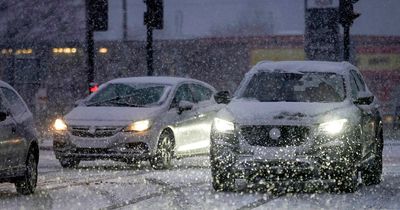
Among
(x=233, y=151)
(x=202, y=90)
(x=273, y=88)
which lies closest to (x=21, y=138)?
(x=233, y=151)

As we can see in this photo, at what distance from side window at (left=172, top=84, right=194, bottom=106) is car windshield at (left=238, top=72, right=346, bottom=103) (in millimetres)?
4204

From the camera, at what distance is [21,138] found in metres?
13.7

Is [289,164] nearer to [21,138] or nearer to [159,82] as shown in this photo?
[21,138]

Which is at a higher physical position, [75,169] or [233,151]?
[233,151]

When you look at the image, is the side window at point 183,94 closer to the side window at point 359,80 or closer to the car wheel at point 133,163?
the car wheel at point 133,163

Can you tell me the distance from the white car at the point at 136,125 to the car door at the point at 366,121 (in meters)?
3.85

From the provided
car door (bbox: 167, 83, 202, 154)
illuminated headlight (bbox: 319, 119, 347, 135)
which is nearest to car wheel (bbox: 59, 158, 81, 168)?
car door (bbox: 167, 83, 202, 154)

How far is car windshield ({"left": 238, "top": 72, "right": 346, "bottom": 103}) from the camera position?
15.0m

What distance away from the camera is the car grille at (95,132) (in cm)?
1791

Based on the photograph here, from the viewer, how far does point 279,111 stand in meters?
14.0

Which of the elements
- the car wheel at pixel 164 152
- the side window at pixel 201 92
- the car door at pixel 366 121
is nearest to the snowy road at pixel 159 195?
the car wheel at pixel 164 152

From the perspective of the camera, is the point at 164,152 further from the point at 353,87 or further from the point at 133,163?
the point at 353,87

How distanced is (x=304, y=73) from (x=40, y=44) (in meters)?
34.2

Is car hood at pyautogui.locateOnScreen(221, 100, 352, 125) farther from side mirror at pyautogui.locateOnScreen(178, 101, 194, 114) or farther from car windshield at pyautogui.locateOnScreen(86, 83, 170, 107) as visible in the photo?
car windshield at pyautogui.locateOnScreen(86, 83, 170, 107)
